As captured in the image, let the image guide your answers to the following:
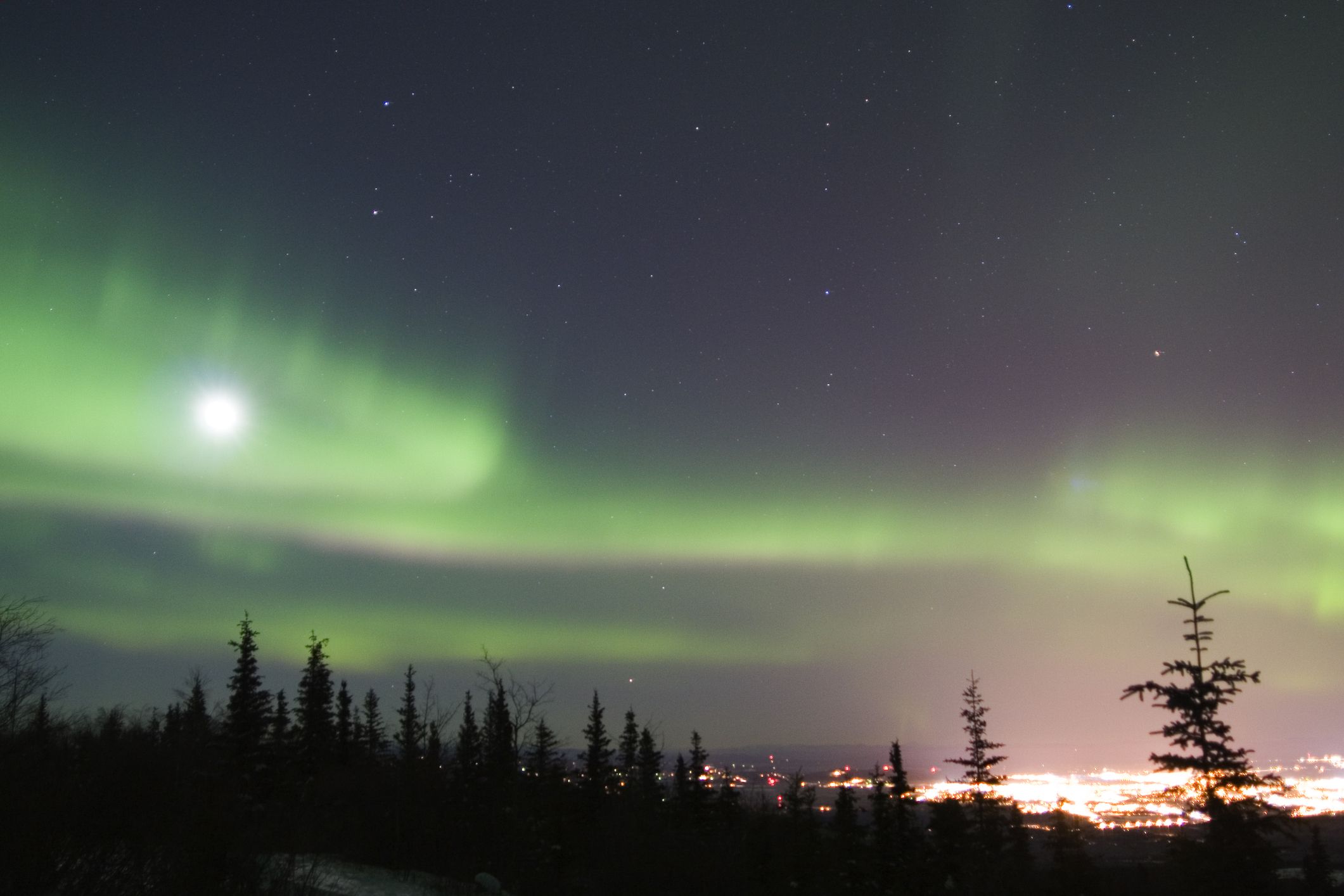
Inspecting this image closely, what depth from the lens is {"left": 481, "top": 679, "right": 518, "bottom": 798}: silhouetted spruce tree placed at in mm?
52125

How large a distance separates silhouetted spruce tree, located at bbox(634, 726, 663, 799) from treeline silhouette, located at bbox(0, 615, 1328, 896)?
31 centimetres

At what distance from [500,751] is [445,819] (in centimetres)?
822

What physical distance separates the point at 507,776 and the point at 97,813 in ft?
151

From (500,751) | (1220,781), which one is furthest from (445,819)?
(1220,781)

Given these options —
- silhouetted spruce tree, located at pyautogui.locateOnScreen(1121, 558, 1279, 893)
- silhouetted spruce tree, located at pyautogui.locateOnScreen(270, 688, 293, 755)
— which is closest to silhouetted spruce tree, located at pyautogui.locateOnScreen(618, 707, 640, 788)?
silhouetted spruce tree, located at pyautogui.locateOnScreen(270, 688, 293, 755)

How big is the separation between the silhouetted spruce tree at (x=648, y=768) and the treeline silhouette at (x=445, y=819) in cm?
31

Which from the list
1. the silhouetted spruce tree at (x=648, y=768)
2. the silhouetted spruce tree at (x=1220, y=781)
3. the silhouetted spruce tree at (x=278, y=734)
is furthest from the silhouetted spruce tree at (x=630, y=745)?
the silhouetted spruce tree at (x=1220, y=781)

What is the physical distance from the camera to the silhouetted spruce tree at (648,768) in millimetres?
73250

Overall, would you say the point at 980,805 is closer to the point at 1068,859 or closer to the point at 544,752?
the point at 1068,859

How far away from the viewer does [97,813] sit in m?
13.6

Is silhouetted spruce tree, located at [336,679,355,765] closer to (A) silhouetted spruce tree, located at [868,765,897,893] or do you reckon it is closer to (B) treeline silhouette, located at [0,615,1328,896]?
(B) treeline silhouette, located at [0,615,1328,896]

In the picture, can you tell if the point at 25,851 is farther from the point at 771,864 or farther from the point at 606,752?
the point at 606,752

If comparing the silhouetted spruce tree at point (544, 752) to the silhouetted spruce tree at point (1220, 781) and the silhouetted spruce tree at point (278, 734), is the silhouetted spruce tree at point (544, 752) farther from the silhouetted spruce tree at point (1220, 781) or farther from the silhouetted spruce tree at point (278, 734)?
the silhouetted spruce tree at point (1220, 781)

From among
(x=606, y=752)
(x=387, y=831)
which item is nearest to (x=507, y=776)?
(x=387, y=831)
